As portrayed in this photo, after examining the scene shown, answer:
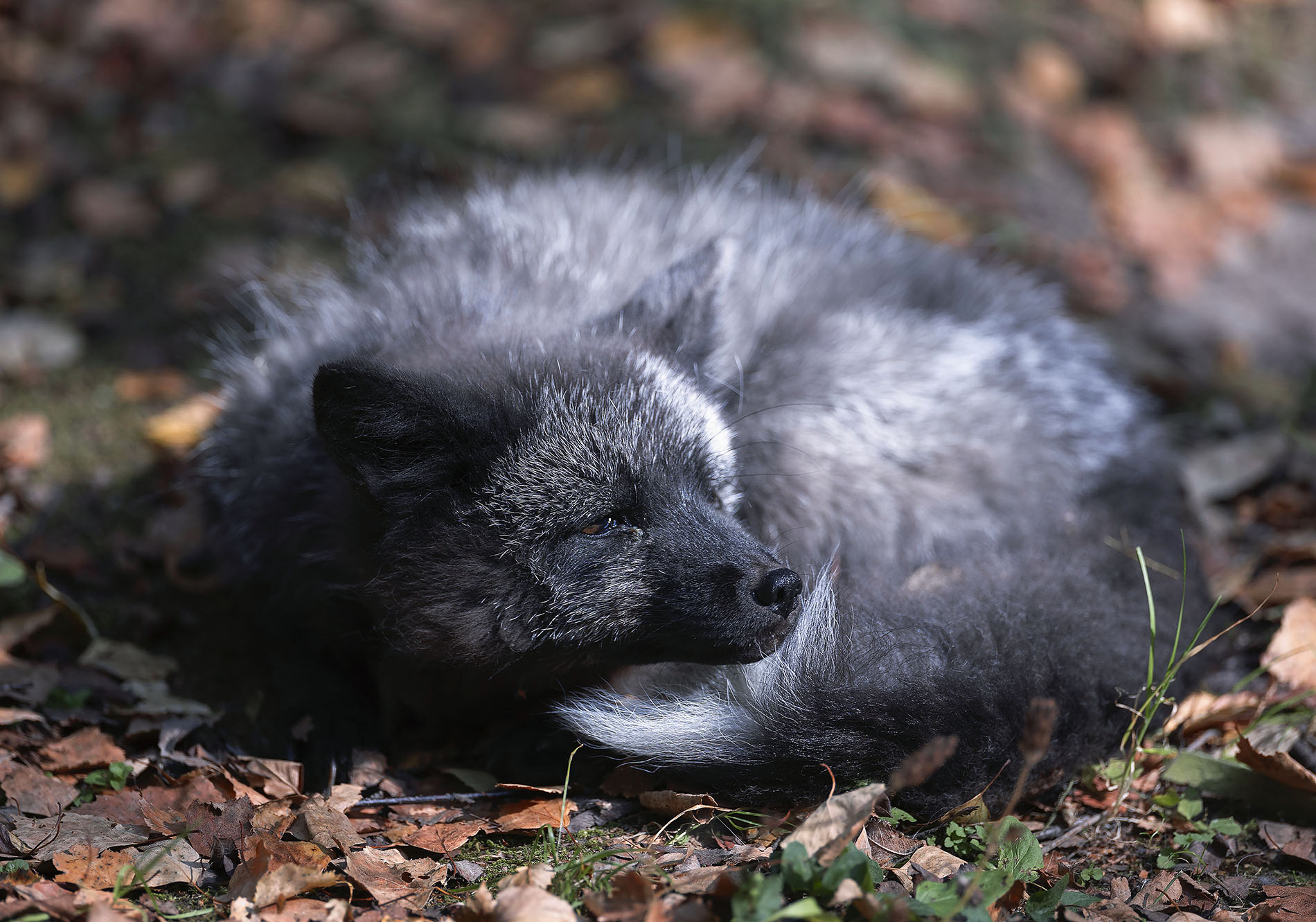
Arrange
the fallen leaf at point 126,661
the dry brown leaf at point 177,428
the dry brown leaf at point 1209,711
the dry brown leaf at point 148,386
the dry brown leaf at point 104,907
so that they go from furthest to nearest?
1. the dry brown leaf at point 148,386
2. the dry brown leaf at point 177,428
3. the fallen leaf at point 126,661
4. the dry brown leaf at point 1209,711
5. the dry brown leaf at point 104,907

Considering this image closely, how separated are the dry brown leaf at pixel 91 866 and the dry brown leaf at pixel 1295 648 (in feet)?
12.0

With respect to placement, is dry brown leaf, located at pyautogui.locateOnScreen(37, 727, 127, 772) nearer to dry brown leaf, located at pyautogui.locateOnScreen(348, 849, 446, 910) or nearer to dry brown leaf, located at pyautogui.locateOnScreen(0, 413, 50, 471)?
dry brown leaf, located at pyautogui.locateOnScreen(348, 849, 446, 910)

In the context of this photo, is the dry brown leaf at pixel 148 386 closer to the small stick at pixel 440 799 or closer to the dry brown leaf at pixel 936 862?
the small stick at pixel 440 799

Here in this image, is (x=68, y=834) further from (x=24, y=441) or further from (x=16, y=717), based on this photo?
(x=24, y=441)

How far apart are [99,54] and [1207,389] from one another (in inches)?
281

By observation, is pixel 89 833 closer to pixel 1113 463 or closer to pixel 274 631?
pixel 274 631

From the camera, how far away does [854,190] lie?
6.23 m

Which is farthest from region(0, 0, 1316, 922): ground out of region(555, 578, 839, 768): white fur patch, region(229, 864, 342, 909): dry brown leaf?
region(555, 578, 839, 768): white fur patch

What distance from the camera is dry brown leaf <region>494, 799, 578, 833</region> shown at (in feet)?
10.1

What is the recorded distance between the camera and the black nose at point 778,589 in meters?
3.07

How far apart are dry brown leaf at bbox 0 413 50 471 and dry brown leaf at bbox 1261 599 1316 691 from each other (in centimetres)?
518

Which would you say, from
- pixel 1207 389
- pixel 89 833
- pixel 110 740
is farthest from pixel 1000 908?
pixel 1207 389

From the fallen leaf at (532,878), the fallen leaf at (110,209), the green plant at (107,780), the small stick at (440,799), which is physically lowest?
the small stick at (440,799)

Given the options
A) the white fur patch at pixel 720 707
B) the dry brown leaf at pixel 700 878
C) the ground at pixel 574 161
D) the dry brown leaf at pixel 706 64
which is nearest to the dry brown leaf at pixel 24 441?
the ground at pixel 574 161
